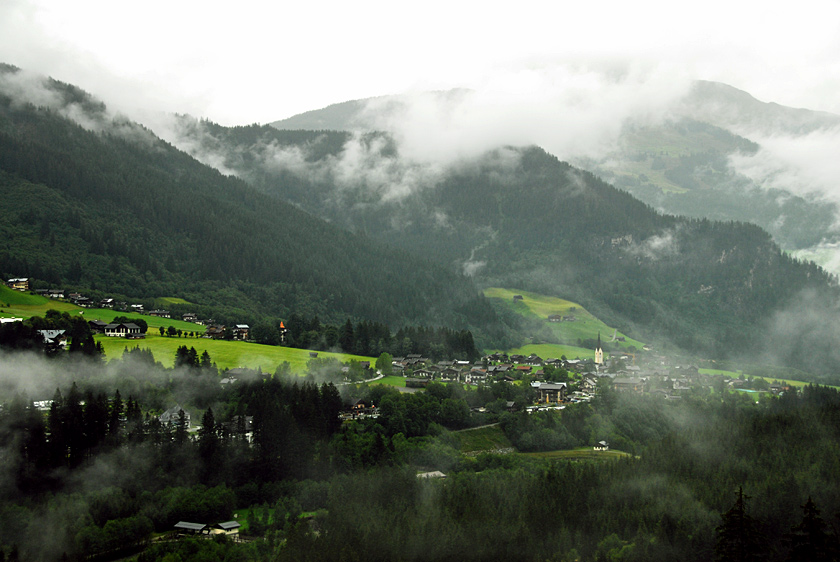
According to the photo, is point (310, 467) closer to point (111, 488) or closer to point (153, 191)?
point (111, 488)

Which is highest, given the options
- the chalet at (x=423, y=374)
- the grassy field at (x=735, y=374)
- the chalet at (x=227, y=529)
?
the chalet at (x=423, y=374)

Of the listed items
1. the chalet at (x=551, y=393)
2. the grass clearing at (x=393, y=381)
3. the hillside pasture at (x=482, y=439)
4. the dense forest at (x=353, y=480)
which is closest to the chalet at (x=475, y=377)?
the chalet at (x=551, y=393)

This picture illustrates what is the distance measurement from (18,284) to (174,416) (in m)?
56.0

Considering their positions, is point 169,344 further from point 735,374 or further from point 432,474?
point 735,374

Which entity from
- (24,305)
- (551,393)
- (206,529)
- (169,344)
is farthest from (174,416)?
(551,393)

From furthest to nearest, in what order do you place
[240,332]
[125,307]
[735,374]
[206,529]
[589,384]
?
[735,374], [125,307], [240,332], [589,384], [206,529]

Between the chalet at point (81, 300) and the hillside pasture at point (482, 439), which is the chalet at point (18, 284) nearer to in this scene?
the chalet at point (81, 300)

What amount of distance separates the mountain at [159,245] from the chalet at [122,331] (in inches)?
1070

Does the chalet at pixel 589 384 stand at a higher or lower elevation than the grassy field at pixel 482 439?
higher

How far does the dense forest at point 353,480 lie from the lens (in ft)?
187

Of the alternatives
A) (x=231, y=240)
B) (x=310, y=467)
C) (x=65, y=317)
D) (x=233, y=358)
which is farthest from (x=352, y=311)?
(x=310, y=467)

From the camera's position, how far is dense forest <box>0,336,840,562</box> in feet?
187

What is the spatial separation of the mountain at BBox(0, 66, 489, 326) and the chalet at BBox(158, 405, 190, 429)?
5220 centimetres

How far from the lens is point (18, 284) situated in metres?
118
